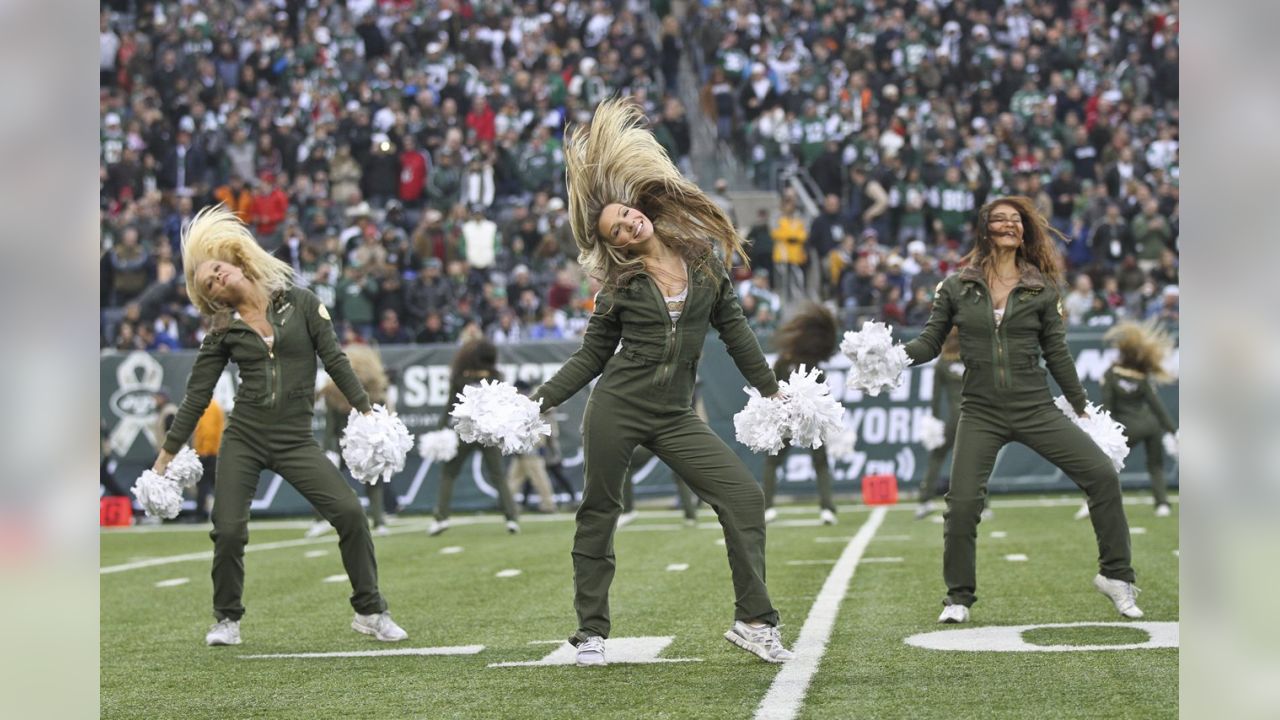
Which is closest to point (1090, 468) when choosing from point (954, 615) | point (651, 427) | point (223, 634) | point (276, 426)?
point (954, 615)

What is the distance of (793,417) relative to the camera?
655 cm

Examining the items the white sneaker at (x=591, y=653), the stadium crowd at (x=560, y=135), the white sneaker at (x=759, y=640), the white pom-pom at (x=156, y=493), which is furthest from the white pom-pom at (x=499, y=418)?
the stadium crowd at (x=560, y=135)

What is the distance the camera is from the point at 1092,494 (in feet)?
25.8

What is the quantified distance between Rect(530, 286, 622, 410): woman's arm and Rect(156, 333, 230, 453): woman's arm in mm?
2060

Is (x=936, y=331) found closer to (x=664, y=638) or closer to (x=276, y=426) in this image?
(x=664, y=638)

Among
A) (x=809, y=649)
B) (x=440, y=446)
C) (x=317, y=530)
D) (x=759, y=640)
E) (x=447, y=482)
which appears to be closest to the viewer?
(x=759, y=640)

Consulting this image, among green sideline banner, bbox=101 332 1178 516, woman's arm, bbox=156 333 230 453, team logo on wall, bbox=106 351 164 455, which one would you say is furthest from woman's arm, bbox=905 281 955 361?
team logo on wall, bbox=106 351 164 455

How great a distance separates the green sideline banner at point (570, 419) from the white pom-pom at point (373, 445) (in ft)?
36.8

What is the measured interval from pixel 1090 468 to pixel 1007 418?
17.9 inches

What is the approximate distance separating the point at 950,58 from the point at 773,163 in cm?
414

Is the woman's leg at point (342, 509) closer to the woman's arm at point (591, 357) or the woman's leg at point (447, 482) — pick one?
the woman's arm at point (591, 357)

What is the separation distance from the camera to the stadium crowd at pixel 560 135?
72.8ft
